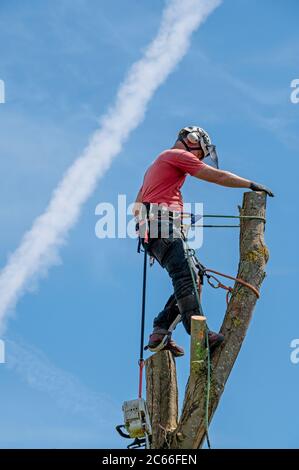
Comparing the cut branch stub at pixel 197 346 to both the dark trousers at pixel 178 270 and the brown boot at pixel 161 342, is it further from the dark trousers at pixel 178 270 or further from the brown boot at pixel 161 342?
the brown boot at pixel 161 342

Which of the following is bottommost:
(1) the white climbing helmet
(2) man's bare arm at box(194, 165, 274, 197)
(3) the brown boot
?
(3) the brown boot

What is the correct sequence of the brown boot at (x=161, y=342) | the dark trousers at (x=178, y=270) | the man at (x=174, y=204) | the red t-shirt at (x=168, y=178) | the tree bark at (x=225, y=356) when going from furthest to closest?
the brown boot at (x=161, y=342) < the red t-shirt at (x=168, y=178) < the man at (x=174, y=204) < the dark trousers at (x=178, y=270) < the tree bark at (x=225, y=356)

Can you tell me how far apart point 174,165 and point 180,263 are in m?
1.31

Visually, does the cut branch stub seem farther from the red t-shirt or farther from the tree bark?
the red t-shirt

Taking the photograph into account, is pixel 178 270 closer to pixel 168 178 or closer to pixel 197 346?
pixel 197 346

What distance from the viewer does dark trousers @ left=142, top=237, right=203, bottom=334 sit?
46.5ft

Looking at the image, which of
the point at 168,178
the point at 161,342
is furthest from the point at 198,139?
the point at 161,342

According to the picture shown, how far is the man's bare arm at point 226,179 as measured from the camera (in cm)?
1432

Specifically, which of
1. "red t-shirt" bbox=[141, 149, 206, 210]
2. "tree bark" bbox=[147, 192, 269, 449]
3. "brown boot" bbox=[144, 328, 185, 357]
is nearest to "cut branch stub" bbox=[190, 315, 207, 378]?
"tree bark" bbox=[147, 192, 269, 449]

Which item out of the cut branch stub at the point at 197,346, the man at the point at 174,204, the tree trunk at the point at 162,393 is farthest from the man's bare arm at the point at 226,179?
the tree trunk at the point at 162,393

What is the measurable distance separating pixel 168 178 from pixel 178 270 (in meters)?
1.26

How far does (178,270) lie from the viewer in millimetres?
14320
